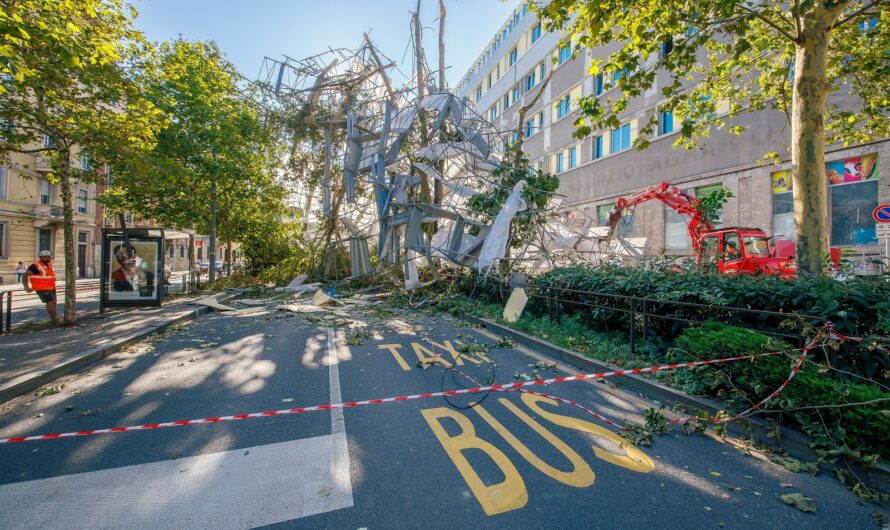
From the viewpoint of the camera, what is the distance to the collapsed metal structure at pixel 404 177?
13680 millimetres

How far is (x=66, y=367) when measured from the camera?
6.07 metres

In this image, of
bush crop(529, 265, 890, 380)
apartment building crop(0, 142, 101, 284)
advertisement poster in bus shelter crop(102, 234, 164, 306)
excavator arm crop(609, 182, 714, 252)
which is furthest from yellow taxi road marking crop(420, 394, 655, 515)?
apartment building crop(0, 142, 101, 284)

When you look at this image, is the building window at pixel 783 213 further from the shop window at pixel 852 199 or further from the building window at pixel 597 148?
the building window at pixel 597 148

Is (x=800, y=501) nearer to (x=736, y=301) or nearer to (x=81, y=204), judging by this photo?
(x=736, y=301)

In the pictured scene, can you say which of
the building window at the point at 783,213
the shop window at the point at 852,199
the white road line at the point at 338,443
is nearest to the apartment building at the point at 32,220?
the white road line at the point at 338,443

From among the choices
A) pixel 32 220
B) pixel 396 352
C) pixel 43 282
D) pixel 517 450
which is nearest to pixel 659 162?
pixel 396 352

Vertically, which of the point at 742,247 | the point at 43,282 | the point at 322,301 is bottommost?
the point at 322,301

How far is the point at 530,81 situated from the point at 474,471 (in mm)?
34714

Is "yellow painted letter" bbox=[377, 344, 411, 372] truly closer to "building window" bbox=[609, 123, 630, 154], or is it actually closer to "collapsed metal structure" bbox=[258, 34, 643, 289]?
"collapsed metal structure" bbox=[258, 34, 643, 289]

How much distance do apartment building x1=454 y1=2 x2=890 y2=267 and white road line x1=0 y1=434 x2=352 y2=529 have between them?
8277 millimetres

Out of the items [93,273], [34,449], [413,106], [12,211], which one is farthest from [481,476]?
[93,273]

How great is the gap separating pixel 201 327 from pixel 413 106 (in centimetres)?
1166

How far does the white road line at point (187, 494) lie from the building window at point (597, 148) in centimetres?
2589

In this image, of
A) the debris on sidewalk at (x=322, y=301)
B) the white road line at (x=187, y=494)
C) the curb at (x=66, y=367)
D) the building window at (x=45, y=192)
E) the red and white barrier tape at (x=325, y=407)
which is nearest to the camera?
the white road line at (x=187, y=494)
